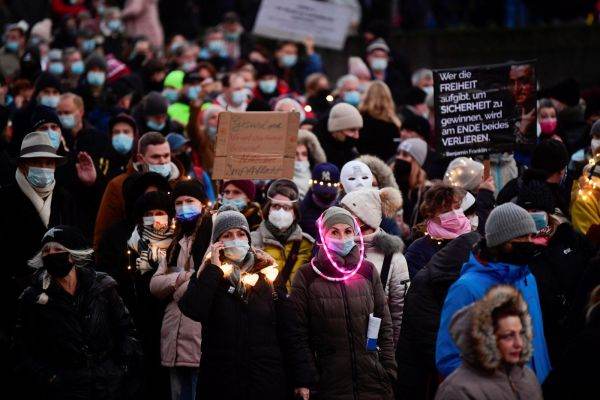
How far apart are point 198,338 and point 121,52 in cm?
1353

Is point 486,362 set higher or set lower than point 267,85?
lower

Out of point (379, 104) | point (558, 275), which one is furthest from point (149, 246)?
point (379, 104)

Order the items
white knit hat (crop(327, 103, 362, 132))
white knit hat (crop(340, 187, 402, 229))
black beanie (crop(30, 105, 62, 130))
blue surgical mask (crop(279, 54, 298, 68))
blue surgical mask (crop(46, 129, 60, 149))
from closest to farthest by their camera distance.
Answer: white knit hat (crop(340, 187, 402, 229)) → blue surgical mask (crop(46, 129, 60, 149)) → black beanie (crop(30, 105, 62, 130)) → white knit hat (crop(327, 103, 362, 132)) → blue surgical mask (crop(279, 54, 298, 68))

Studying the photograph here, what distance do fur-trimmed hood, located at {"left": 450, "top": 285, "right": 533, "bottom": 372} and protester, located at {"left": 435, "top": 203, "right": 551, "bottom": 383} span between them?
31.5 inches

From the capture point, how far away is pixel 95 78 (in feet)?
63.8

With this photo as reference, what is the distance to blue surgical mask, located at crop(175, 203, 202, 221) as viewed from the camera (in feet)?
39.1

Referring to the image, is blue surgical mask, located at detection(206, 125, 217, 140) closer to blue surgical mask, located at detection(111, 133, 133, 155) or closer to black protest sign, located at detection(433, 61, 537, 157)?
blue surgical mask, located at detection(111, 133, 133, 155)

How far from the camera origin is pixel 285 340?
34.0ft

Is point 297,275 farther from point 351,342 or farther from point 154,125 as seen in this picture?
point 154,125

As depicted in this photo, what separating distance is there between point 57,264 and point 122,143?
4.52m

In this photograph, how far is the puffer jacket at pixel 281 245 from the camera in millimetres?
12031

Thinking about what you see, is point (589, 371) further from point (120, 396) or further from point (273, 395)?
point (120, 396)

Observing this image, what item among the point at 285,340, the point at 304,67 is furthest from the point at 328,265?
the point at 304,67

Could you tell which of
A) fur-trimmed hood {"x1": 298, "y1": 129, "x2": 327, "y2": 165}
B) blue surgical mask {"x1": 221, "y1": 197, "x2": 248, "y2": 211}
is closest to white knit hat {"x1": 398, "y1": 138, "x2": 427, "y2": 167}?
fur-trimmed hood {"x1": 298, "y1": 129, "x2": 327, "y2": 165}
